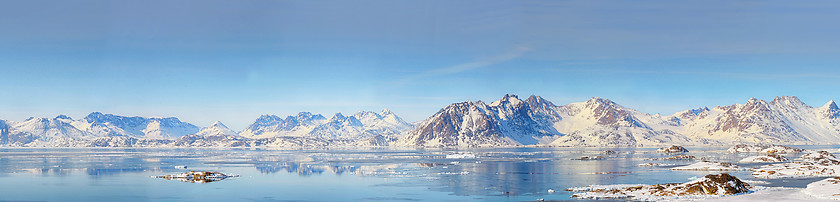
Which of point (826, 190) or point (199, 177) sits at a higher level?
point (826, 190)

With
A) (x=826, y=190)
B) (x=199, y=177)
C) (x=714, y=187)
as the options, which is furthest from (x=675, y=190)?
(x=199, y=177)

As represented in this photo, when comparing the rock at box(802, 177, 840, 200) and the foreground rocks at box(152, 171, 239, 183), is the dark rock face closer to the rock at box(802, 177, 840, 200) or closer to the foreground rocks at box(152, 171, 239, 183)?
the rock at box(802, 177, 840, 200)

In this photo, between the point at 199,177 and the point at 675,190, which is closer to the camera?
the point at 675,190

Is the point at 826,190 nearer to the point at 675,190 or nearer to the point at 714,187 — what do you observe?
the point at 714,187

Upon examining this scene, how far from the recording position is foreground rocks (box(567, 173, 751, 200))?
66.4 m

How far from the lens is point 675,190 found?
68812 mm

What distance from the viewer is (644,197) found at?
6562 cm

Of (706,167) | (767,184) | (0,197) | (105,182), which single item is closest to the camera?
(0,197)

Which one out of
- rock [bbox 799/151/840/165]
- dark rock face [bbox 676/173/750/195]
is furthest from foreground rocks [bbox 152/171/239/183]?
rock [bbox 799/151/840/165]

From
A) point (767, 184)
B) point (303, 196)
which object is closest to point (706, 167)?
point (767, 184)

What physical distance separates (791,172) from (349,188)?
69802mm

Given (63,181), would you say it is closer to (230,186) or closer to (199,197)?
(230,186)

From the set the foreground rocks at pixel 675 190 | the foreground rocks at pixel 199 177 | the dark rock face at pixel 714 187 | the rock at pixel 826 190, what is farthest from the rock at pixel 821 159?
the foreground rocks at pixel 199 177

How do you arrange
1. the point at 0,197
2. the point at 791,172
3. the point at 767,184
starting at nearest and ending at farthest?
the point at 0,197, the point at 767,184, the point at 791,172
